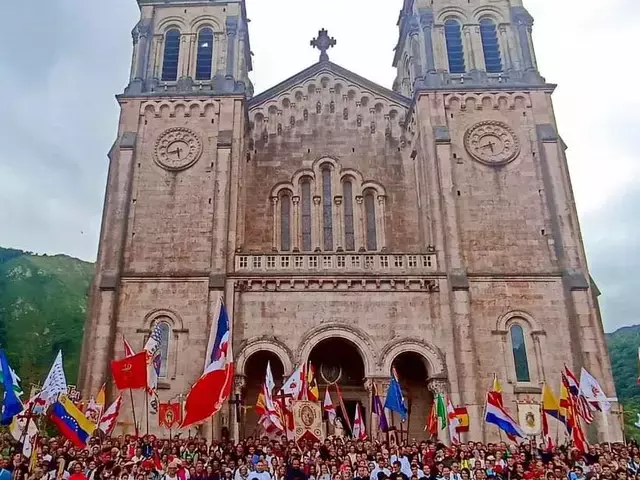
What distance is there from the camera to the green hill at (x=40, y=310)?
49312mm

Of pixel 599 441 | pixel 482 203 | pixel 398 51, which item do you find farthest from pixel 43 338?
pixel 599 441

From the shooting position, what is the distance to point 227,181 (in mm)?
25172

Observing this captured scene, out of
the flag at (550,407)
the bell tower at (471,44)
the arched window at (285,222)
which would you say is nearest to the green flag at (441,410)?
the flag at (550,407)

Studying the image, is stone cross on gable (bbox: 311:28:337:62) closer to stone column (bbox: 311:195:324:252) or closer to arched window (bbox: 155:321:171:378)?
stone column (bbox: 311:195:324:252)

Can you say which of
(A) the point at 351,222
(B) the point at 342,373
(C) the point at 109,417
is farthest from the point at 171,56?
(C) the point at 109,417

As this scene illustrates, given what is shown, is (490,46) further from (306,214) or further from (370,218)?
(306,214)

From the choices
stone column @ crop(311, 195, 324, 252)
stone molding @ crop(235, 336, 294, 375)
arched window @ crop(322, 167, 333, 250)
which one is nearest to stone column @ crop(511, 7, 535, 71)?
arched window @ crop(322, 167, 333, 250)

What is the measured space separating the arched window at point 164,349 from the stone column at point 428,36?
53.3ft

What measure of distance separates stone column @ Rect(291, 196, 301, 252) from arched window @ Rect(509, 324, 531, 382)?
9.48 m

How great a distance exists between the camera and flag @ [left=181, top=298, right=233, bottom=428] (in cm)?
1399

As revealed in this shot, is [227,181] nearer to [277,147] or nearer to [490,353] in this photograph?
[277,147]

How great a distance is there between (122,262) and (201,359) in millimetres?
5227

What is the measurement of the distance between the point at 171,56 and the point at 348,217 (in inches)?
457

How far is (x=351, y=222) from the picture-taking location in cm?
2712
